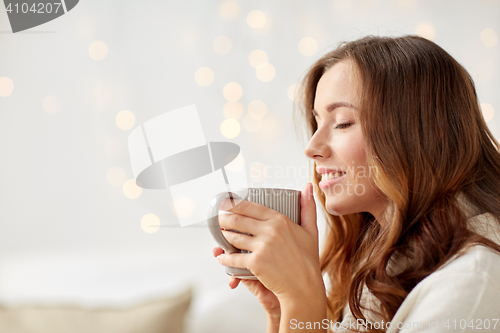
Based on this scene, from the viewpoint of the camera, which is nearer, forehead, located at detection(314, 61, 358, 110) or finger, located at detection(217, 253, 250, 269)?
finger, located at detection(217, 253, 250, 269)

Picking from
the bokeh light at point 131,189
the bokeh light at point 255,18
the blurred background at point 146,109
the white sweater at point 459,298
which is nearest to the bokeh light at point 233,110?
the blurred background at point 146,109

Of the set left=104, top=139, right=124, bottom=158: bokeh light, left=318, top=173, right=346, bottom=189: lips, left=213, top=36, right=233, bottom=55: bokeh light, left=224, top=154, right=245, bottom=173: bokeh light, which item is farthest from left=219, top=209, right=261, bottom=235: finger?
left=213, top=36, right=233, bottom=55: bokeh light

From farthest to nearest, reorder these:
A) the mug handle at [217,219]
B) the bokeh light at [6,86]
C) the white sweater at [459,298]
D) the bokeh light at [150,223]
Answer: the bokeh light at [150,223] → the bokeh light at [6,86] → the mug handle at [217,219] → the white sweater at [459,298]

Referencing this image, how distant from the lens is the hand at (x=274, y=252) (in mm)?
592

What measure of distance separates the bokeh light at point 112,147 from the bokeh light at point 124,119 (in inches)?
1.9

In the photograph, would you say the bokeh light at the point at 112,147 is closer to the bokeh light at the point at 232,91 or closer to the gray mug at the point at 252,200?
the bokeh light at the point at 232,91

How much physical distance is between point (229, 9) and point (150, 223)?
75cm

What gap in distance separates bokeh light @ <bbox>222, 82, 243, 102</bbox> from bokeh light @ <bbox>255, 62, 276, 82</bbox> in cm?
8

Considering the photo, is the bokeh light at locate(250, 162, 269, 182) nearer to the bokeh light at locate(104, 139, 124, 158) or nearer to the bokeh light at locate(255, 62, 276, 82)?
the bokeh light at locate(255, 62, 276, 82)

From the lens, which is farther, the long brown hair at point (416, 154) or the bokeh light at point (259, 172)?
the bokeh light at point (259, 172)

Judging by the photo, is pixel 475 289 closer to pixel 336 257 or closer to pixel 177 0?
pixel 336 257

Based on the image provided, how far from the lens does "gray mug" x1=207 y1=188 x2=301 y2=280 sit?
604 millimetres

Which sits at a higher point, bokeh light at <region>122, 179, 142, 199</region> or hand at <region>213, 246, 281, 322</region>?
bokeh light at <region>122, 179, 142, 199</region>

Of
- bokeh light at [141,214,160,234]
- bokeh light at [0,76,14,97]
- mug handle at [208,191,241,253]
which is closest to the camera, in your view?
mug handle at [208,191,241,253]
